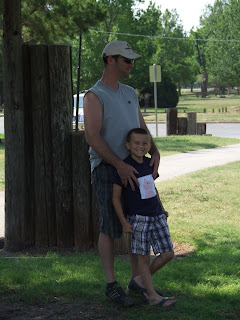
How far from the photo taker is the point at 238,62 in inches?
2635

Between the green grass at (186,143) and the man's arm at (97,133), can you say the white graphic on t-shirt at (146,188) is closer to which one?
the man's arm at (97,133)

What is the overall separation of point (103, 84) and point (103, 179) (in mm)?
645

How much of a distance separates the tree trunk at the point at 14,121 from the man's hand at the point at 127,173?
2273 millimetres

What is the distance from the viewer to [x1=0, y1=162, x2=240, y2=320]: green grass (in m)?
4.35

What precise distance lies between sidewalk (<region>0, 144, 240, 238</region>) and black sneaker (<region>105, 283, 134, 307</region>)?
277 inches

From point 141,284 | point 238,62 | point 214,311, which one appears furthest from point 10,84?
point 238,62

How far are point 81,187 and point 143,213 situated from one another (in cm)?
189

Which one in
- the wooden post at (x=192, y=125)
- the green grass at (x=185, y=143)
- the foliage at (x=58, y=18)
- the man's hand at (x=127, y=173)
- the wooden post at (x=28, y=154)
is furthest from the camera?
the wooden post at (x=192, y=125)

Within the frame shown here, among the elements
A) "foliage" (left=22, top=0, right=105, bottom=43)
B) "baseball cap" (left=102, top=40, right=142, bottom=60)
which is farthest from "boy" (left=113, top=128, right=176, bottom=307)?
"foliage" (left=22, top=0, right=105, bottom=43)

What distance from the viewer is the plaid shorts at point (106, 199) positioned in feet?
14.7

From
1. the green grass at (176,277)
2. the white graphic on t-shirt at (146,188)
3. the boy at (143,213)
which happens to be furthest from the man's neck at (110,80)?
the green grass at (176,277)

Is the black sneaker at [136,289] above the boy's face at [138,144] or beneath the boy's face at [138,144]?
beneath

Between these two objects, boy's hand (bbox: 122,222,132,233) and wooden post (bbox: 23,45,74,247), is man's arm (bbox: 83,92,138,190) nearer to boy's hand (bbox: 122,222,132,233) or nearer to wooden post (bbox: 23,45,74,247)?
boy's hand (bbox: 122,222,132,233)

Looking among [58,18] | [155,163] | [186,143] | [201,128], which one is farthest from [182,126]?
[155,163]
